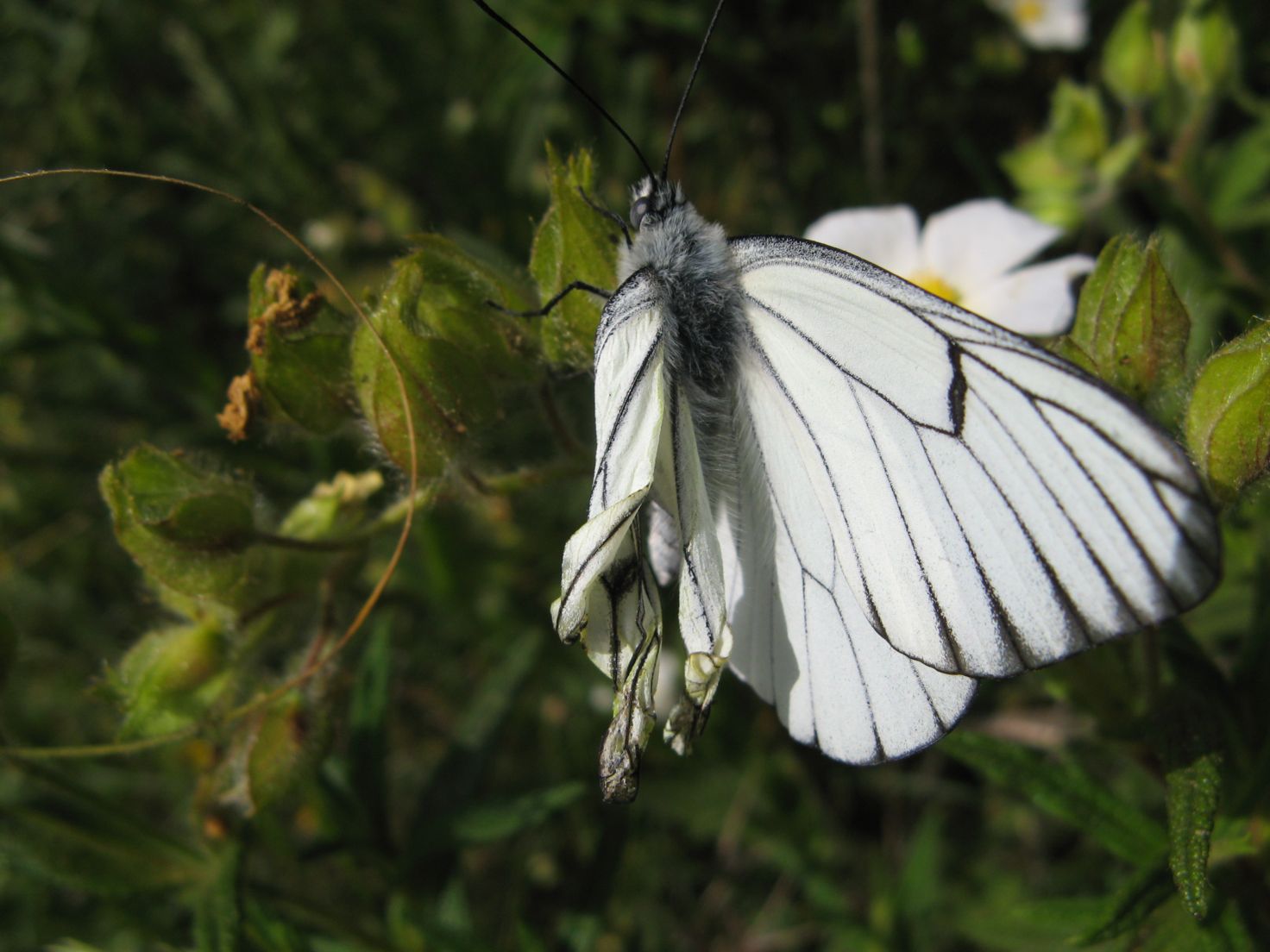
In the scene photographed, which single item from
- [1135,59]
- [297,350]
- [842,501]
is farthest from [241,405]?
[1135,59]

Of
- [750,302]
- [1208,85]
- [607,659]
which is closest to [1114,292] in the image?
[750,302]

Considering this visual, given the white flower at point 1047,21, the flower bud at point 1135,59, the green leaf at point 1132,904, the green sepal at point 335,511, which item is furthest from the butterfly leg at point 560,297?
the white flower at point 1047,21

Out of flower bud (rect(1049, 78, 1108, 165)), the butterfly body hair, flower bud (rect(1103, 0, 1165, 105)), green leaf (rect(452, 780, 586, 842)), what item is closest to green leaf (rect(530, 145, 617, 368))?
the butterfly body hair

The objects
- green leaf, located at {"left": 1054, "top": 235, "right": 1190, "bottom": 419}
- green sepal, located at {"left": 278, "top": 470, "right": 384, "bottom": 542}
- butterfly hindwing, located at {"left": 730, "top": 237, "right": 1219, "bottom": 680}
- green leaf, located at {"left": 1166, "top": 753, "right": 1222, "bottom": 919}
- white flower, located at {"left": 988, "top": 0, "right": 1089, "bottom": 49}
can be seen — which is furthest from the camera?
white flower, located at {"left": 988, "top": 0, "right": 1089, "bottom": 49}

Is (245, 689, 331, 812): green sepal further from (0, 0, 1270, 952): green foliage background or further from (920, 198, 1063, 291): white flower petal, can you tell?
(920, 198, 1063, 291): white flower petal

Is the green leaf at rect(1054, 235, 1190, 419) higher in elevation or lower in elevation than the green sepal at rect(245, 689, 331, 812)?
higher

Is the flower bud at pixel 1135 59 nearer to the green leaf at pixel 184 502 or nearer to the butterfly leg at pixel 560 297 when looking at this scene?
the butterfly leg at pixel 560 297

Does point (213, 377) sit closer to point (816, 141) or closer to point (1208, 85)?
point (816, 141)
